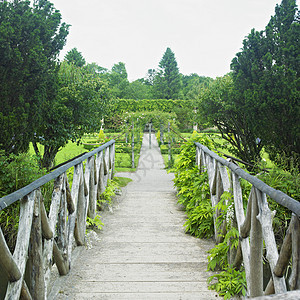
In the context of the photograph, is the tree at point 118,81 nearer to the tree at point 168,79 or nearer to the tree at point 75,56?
the tree at point 168,79

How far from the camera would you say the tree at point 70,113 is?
6746 millimetres

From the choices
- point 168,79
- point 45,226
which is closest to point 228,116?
point 45,226

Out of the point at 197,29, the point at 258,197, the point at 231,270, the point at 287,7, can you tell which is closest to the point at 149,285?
the point at 231,270

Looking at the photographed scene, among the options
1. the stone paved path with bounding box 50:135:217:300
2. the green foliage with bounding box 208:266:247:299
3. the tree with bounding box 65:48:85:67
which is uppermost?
the tree with bounding box 65:48:85:67

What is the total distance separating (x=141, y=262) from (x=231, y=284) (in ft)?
3.13

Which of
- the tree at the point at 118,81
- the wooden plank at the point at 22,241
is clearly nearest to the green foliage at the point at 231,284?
the wooden plank at the point at 22,241

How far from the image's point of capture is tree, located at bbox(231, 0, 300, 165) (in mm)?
5547

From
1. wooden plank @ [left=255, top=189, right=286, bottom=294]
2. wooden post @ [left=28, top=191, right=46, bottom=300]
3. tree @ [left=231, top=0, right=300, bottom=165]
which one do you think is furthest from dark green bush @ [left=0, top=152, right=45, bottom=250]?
tree @ [left=231, top=0, right=300, bottom=165]

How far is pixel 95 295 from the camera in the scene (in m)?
2.52

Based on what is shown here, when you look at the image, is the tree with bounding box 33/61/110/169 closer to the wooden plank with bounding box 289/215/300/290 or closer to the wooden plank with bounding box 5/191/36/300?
the wooden plank with bounding box 5/191/36/300

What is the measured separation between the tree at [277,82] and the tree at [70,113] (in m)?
3.42

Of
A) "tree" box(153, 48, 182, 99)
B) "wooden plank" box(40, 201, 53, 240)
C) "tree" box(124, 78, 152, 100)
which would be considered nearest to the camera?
"wooden plank" box(40, 201, 53, 240)

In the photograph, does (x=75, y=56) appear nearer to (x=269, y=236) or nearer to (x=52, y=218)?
(x=52, y=218)

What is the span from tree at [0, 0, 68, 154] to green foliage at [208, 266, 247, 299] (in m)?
3.42
